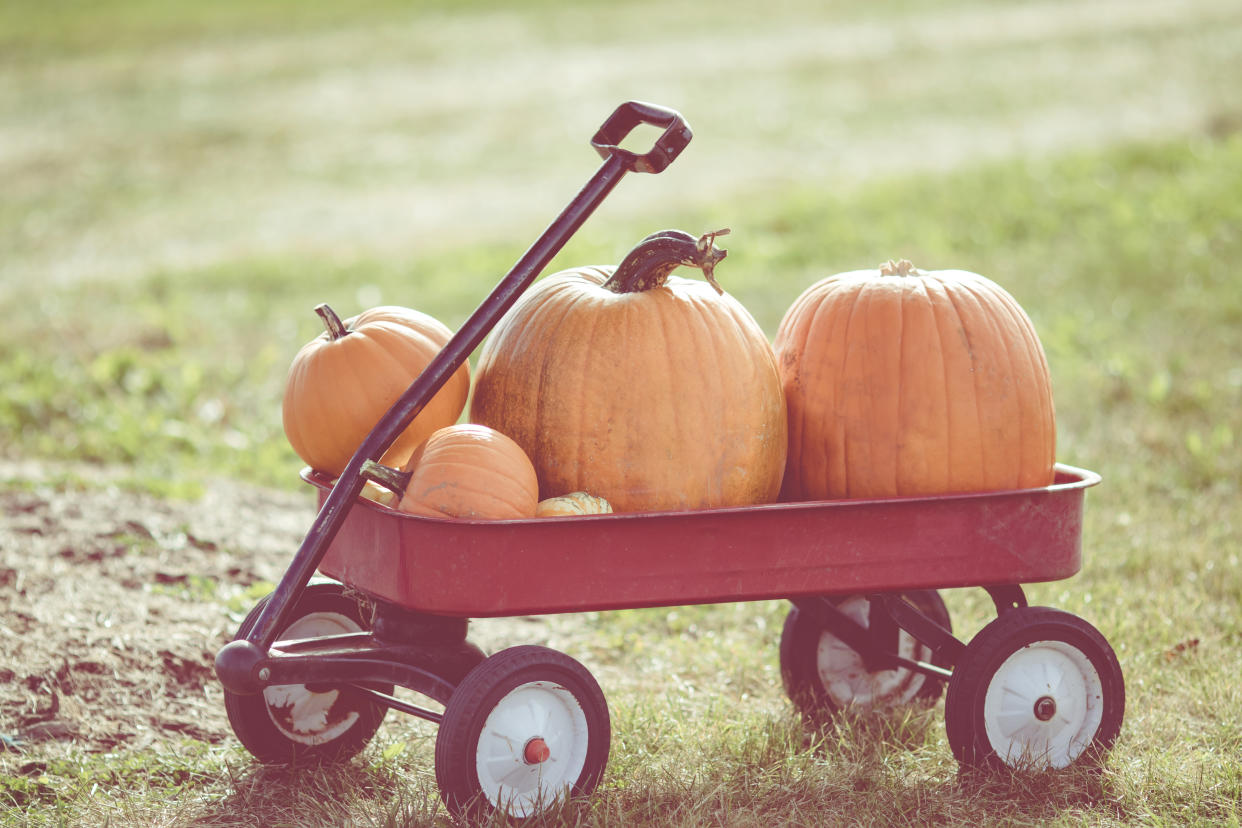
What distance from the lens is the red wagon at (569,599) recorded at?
2.87 metres

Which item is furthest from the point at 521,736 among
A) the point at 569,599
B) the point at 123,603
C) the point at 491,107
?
the point at 491,107

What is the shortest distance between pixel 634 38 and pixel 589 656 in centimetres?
2003

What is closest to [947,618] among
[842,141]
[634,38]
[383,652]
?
[383,652]

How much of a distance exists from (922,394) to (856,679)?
977 millimetres

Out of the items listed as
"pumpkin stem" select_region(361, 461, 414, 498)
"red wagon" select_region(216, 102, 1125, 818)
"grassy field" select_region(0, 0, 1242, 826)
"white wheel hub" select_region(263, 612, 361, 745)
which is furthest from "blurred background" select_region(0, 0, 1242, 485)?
"pumpkin stem" select_region(361, 461, 414, 498)

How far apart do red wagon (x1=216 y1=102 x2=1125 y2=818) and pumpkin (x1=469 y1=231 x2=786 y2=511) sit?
0.64ft

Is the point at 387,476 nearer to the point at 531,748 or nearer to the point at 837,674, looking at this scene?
the point at 531,748

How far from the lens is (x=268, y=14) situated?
26969mm

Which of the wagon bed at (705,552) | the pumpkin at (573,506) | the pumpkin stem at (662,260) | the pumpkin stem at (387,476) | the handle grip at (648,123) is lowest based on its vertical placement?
the wagon bed at (705,552)

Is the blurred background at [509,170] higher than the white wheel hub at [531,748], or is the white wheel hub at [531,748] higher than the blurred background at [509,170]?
the blurred background at [509,170]

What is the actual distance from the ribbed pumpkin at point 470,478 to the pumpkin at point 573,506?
1.0 inches

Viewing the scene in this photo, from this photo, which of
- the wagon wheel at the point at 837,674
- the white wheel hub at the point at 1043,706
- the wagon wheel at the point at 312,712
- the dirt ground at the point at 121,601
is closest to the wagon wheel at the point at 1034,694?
the white wheel hub at the point at 1043,706

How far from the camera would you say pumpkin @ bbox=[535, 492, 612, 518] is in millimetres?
2998

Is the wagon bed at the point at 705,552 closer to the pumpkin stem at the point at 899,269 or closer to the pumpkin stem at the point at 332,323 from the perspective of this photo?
the pumpkin stem at the point at 332,323
